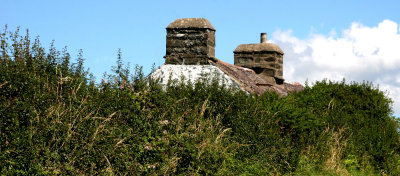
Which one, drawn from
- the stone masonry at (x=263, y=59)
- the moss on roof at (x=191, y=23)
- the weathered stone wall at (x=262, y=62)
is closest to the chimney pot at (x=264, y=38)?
the stone masonry at (x=263, y=59)

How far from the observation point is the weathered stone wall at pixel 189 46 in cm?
1253

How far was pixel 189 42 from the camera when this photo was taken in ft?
41.4

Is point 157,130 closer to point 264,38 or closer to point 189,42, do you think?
point 189,42

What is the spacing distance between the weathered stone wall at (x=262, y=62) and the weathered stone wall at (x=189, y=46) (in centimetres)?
488

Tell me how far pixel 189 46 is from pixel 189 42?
0.11 metres

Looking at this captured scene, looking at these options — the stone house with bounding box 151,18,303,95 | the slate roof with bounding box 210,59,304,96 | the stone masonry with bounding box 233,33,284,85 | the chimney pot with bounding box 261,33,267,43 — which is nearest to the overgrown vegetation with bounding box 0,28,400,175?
the slate roof with bounding box 210,59,304,96

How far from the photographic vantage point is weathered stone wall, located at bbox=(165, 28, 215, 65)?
493 inches

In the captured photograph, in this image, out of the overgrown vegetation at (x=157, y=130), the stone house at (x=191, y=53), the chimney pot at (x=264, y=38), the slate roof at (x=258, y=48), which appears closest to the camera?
the overgrown vegetation at (x=157, y=130)

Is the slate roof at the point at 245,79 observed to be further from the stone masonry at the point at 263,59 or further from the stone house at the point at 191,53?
the stone masonry at the point at 263,59

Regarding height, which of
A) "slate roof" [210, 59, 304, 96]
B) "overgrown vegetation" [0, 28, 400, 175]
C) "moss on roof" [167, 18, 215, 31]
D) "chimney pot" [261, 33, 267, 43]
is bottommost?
"overgrown vegetation" [0, 28, 400, 175]

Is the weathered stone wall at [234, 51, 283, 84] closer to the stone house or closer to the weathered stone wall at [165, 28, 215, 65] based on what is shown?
the stone house

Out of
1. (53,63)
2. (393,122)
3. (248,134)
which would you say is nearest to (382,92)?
(393,122)

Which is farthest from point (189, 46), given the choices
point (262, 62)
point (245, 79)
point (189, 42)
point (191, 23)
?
point (262, 62)

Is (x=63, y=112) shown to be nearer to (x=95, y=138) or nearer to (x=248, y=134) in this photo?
(x=95, y=138)
